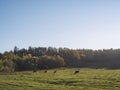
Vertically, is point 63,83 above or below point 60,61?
below

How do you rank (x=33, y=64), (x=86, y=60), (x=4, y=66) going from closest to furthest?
(x=4, y=66), (x=33, y=64), (x=86, y=60)

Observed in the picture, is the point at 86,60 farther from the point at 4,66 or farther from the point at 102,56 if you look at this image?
the point at 4,66

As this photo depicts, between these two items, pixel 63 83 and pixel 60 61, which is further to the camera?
pixel 60 61

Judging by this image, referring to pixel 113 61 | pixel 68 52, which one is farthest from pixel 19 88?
pixel 68 52

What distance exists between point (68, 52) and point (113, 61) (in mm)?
36715

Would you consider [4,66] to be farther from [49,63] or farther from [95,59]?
[95,59]

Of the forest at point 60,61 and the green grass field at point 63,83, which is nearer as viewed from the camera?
the green grass field at point 63,83

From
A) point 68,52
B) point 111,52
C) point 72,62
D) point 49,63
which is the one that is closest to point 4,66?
point 49,63

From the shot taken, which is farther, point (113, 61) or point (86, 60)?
point (86, 60)

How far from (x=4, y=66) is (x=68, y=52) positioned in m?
65.3

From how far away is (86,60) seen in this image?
567ft

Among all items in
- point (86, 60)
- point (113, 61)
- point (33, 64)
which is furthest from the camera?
point (86, 60)

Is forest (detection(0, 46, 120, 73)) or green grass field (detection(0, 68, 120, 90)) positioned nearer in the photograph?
green grass field (detection(0, 68, 120, 90))

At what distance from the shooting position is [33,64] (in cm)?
14675
